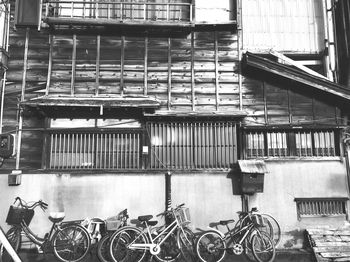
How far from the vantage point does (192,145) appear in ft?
38.5

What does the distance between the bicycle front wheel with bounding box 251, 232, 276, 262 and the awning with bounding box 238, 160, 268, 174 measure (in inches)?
74.9

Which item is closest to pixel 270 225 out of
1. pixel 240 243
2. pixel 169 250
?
pixel 240 243

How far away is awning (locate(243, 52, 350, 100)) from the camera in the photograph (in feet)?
37.6

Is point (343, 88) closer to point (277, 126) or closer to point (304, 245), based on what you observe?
point (277, 126)

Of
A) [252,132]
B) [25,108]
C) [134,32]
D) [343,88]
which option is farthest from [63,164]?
[343,88]

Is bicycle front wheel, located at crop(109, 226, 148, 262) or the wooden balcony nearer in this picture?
bicycle front wheel, located at crop(109, 226, 148, 262)

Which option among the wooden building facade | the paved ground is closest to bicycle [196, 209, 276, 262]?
the paved ground

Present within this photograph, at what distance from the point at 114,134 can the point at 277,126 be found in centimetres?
539

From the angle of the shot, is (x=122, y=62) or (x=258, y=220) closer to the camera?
(x=258, y=220)

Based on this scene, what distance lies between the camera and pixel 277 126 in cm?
1173

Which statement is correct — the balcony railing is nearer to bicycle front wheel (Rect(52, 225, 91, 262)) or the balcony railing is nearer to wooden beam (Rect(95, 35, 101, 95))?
wooden beam (Rect(95, 35, 101, 95))

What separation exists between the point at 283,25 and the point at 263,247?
8.15 metres

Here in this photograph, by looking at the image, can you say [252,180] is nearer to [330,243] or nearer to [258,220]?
[258,220]

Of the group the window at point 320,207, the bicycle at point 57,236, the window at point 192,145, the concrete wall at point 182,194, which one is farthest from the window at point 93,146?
the window at point 320,207
